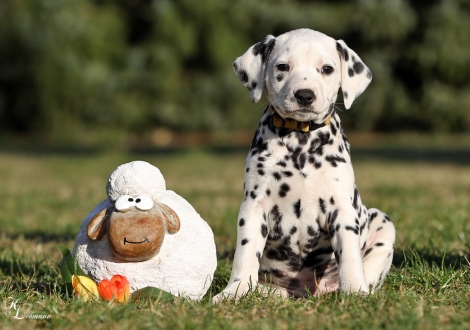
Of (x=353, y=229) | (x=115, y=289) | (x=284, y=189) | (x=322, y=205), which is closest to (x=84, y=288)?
(x=115, y=289)

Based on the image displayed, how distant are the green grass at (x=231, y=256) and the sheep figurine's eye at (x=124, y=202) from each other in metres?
0.51

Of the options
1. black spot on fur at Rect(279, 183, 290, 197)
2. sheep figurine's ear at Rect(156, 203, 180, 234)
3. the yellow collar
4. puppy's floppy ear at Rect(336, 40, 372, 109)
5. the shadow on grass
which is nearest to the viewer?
sheep figurine's ear at Rect(156, 203, 180, 234)

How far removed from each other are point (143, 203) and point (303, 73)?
1252 millimetres

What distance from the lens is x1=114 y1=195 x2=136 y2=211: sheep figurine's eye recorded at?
3615 millimetres

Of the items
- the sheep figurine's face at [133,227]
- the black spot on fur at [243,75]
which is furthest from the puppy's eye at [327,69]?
the sheep figurine's face at [133,227]

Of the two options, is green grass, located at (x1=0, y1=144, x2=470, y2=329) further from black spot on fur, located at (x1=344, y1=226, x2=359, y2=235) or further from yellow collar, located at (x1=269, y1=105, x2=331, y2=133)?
yellow collar, located at (x1=269, y1=105, x2=331, y2=133)

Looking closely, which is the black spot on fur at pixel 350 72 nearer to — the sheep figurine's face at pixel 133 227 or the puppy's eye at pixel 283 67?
the puppy's eye at pixel 283 67

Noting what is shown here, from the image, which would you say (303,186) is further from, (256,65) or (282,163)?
(256,65)

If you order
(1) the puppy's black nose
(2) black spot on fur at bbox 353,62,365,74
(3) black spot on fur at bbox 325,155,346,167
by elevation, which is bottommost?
(3) black spot on fur at bbox 325,155,346,167

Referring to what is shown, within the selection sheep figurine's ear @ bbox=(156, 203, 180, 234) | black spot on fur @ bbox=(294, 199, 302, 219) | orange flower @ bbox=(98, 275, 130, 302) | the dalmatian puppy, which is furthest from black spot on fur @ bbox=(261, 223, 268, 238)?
orange flower @ bbox=(98, 275, 130, 302)

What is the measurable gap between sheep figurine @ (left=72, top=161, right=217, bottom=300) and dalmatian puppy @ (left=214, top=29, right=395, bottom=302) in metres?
0.26

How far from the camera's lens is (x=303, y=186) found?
157 inches

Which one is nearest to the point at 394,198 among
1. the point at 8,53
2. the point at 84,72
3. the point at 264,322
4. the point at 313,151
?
the point at 313,151

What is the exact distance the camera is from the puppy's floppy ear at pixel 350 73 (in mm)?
4273
